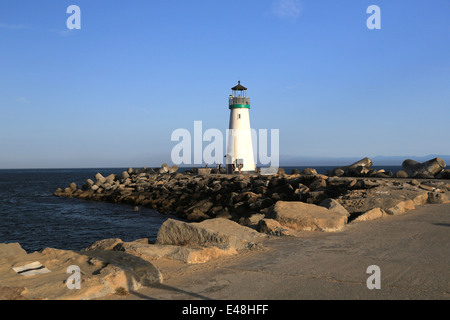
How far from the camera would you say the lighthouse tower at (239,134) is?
30.1 metres

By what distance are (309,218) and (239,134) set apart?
2182 cm

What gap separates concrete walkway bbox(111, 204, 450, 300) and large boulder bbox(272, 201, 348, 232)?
13.8 inches

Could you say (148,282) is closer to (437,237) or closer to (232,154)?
(437,237)


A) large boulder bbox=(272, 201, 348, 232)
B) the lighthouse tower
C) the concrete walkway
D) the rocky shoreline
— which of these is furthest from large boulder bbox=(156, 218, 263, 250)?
the lighthouse tower

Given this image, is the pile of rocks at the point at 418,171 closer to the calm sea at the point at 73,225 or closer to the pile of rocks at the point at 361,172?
the pile of rocks at the point at 361,172

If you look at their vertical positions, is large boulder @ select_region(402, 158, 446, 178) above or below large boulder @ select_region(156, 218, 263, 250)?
above

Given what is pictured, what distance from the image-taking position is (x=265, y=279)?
16.8ft

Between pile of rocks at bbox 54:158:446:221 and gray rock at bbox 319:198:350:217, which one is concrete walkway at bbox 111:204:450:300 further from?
pile of rocks at bbox 54:158:446:221

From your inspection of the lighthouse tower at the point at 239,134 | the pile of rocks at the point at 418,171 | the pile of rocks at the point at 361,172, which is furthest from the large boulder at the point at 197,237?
the lighthouse tower at the point at 239,134

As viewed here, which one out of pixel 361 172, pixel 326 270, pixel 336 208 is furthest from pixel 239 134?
pixel 326 270

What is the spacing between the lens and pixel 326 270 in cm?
548

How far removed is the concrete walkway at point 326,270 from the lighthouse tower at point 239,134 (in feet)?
72.8

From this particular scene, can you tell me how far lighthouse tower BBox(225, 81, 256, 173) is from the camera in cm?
3006

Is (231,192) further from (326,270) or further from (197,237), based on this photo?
(326,270)
